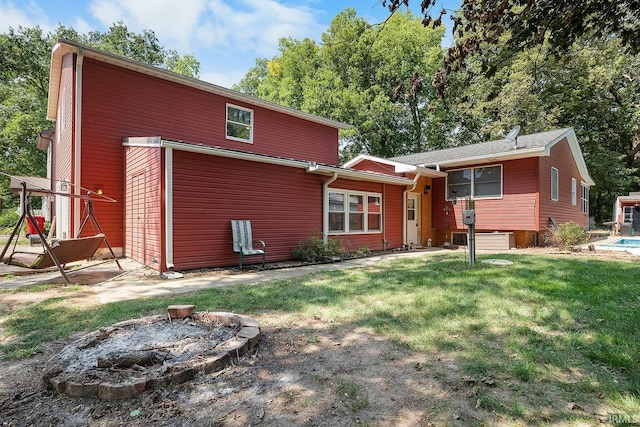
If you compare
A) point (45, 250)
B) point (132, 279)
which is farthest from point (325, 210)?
point (45, 250)

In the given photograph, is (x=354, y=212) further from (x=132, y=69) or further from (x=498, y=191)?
(x=132, y=69)

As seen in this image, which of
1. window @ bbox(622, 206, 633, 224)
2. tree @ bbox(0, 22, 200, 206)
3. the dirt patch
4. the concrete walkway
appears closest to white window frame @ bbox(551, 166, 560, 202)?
window @ bbox(622, 206, 633, 224)

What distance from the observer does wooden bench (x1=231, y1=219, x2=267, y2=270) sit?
7410 mm

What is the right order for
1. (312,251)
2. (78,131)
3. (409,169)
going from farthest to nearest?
(409,169) → (312,251) → (78,131)

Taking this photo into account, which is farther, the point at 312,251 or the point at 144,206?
the point at 312,251

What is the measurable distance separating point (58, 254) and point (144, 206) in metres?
2.09

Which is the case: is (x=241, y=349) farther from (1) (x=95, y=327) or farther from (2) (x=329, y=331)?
(1) (x=95, y=327)

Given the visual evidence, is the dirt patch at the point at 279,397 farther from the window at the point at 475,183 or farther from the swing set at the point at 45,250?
the window at the point at 475,183

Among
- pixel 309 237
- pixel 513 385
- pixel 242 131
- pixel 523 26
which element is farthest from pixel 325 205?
pixel 513 385

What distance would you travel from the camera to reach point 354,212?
34.4 feet

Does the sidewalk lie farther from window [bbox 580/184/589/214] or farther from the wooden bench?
window [bbox 580/184/589/214]

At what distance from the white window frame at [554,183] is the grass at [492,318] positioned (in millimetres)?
7347

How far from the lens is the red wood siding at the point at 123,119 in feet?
28.6

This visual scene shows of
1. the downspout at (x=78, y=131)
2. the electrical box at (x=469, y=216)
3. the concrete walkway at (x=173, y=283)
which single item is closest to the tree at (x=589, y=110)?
the electrical box at (x=469, y=216)
